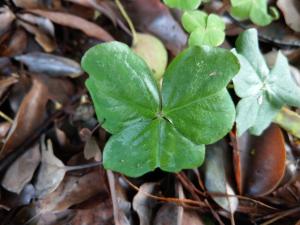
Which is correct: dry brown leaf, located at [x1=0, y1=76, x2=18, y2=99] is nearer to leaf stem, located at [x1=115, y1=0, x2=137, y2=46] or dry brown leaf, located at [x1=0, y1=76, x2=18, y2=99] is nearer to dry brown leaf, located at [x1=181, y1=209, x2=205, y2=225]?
leaf stem, located at [x1=115, y1=0, x2=137, y2=46]

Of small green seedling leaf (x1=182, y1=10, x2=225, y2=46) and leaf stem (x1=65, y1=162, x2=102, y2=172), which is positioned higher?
small green seedling leaf (x1=182, y1=10, x2=225, y2=46)

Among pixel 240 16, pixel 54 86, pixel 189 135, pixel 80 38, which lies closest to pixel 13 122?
pixel 54 86

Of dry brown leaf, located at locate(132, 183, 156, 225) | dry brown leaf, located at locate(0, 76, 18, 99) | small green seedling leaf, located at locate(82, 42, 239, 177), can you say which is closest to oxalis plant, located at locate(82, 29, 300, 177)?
small green seedling leaf, located at locate(82, 42, 239, 177)

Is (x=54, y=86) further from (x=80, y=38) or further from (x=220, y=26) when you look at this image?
(x=220, y=26)

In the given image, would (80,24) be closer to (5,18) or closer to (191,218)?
(5,18)

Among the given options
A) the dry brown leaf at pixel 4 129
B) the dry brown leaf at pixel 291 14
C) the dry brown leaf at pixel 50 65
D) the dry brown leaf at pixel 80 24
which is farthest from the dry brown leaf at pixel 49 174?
the dry brown leaf at pixel 291 14

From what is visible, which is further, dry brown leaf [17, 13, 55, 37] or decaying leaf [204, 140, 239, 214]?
dry brown leaf [17, 13, 55, 37]
